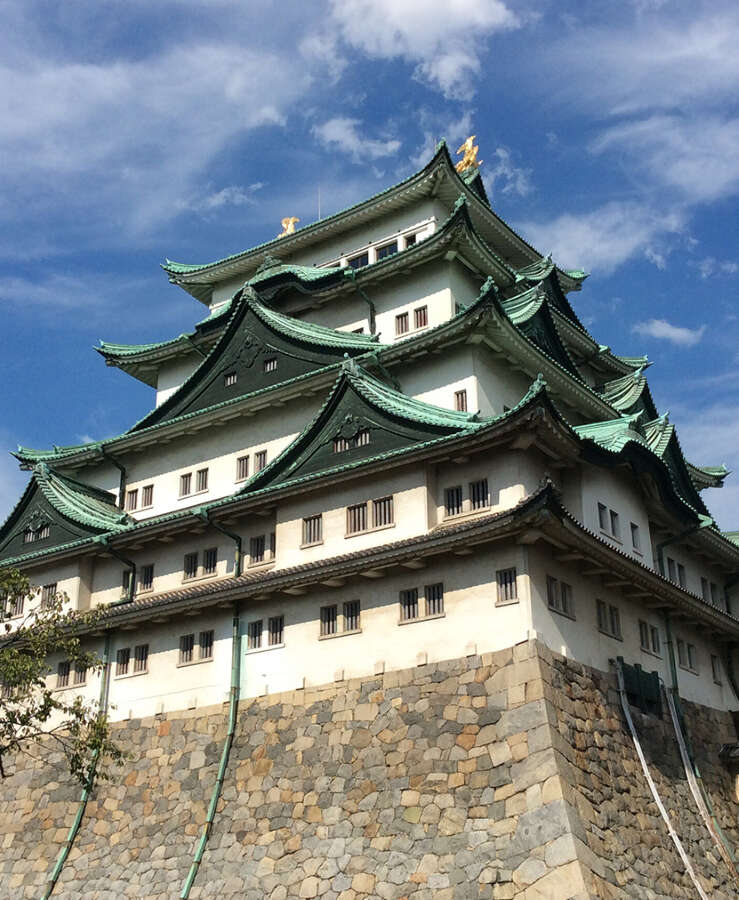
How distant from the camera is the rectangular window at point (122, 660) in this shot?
1337 inches

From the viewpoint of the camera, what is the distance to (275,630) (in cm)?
3114

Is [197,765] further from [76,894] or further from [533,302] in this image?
[533,302]

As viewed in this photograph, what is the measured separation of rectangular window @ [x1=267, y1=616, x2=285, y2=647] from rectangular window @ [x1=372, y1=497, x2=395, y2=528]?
4.05 meters

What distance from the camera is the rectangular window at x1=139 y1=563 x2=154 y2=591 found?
1413 inches

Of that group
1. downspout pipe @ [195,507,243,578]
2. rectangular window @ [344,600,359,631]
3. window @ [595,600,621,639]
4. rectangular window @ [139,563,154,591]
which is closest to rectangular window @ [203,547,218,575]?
downspout pipe @ [195,507,243,578]

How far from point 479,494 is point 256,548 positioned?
820cm

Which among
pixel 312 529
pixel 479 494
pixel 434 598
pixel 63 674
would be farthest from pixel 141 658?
pixel 479 494

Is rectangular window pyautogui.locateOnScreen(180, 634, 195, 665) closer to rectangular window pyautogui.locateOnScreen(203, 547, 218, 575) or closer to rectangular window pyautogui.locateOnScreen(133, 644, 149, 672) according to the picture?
rectangular window pyautogui.locateOnScreen(133, 644, 149, 672)

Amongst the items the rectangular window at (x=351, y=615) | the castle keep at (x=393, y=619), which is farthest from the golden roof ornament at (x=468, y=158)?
the rectangular window at (x=351, y=615)

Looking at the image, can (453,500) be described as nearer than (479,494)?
No

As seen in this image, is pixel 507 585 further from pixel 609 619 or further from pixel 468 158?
pixel 468 158

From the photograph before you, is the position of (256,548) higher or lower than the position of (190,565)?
lower

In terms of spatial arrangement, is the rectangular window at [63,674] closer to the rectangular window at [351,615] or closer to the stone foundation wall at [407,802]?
the stone foundation wall at [407,802]

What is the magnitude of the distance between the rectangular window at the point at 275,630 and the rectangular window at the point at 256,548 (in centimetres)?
271
